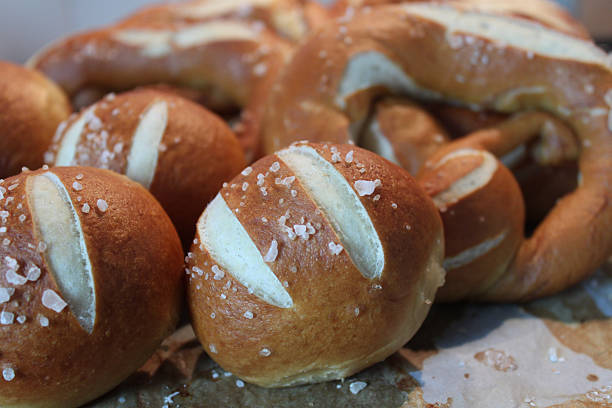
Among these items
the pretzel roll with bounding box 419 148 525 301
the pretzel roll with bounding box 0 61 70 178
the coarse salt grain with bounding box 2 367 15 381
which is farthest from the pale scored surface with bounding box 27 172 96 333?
the pretzel roll with bounding box 419 148 525 301

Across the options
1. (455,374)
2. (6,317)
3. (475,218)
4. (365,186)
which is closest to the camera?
(6,317)

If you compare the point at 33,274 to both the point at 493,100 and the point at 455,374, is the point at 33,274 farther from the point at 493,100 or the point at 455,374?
the point at 493,100

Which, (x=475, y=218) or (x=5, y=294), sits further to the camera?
(x=475, y=218)

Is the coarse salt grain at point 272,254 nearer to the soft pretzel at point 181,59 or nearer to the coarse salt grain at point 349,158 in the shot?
the coarse salt grain at point 349,158

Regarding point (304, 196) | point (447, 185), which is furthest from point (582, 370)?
point (304, 196)

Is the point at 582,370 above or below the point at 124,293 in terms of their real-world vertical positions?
below

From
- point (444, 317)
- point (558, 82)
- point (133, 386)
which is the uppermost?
point (558, 82)

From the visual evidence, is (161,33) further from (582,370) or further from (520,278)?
(582,370)

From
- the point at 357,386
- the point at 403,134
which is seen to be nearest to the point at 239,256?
the point at 357,386
